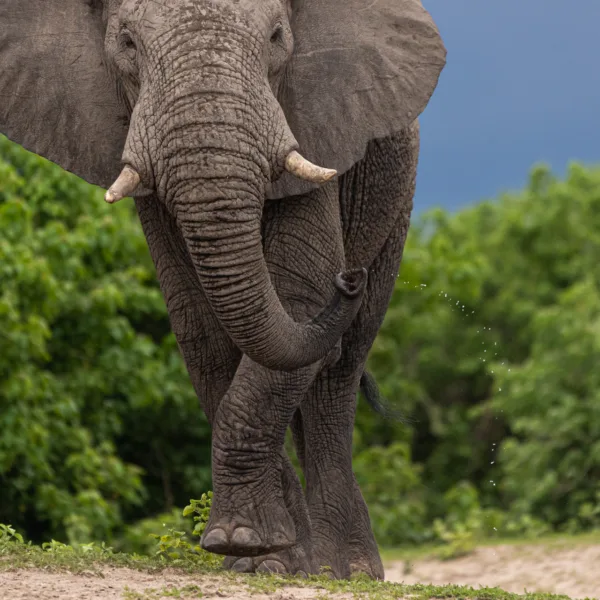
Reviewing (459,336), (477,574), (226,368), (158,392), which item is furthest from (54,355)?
(459,336)

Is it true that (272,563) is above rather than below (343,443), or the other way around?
below

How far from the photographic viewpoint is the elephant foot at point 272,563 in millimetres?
6223

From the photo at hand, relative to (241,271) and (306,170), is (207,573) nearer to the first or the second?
(241,271)

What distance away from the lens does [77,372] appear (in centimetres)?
1353

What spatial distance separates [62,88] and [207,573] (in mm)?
2166

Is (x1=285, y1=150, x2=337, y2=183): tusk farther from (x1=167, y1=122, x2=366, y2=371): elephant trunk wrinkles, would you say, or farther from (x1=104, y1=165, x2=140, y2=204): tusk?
(x1=104, y1=165, x2=140, y2=204): tusk

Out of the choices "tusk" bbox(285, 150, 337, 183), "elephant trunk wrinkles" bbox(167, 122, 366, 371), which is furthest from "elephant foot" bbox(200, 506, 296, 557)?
"tusk" bbox(285, 150, 337, 183)

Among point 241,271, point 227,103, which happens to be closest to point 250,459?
point 241,271

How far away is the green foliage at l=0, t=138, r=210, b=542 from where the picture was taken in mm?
11742

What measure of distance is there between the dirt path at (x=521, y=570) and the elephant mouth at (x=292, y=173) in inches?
185

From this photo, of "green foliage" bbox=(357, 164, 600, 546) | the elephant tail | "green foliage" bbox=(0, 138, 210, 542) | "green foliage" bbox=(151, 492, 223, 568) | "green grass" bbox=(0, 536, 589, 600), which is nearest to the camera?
"green grass" bbox=(0, 536, 589, 600)

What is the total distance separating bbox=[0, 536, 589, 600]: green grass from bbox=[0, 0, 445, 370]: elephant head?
2.91 ft

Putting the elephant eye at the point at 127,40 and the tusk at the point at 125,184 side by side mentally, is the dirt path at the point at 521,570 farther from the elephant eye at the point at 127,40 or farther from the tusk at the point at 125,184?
the elephant eye at the point at 127,40

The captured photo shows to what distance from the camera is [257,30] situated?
5.62m
